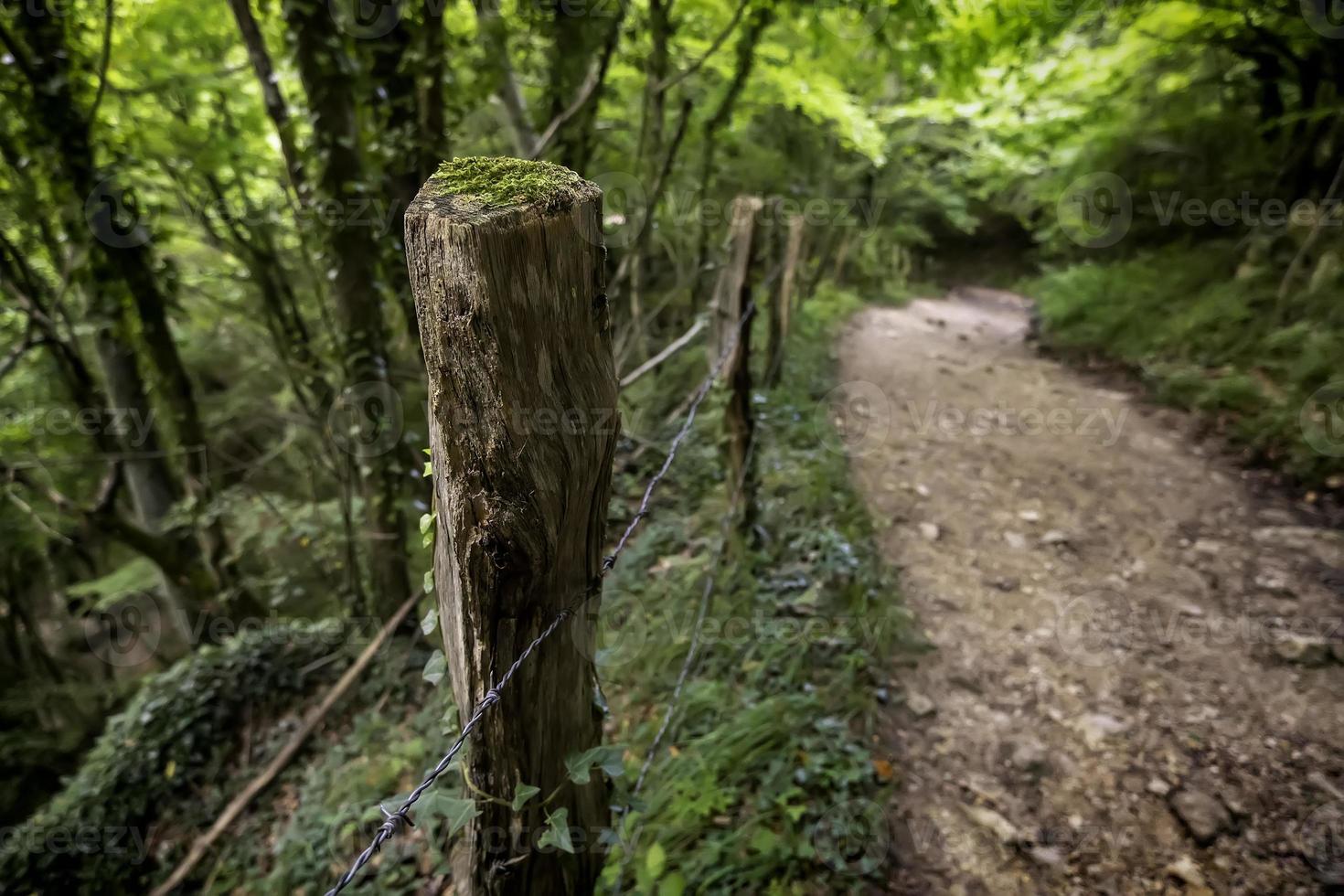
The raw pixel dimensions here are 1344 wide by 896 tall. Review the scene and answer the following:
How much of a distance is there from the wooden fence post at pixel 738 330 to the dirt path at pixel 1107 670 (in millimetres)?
1505

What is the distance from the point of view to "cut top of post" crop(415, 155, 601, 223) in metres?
0.79

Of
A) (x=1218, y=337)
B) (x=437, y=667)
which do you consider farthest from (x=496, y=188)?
(x=1218, y=337)

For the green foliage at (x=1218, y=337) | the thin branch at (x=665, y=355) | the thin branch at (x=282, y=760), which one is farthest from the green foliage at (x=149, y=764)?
the green foliage at (x=1218, y=337)

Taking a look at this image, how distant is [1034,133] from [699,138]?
553cm

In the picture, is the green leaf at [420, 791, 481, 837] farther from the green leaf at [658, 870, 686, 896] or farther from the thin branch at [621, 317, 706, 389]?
the thin branch at [621, 317, 706, 389]

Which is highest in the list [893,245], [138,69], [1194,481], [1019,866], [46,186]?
[138,69]

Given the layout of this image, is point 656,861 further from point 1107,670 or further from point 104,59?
point 104,59

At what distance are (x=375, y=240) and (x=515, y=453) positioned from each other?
3178mm

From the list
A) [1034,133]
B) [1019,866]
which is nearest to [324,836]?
[1019,866]

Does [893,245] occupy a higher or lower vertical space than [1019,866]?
higher

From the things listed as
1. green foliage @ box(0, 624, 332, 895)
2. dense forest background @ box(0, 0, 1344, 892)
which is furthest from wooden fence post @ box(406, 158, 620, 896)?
green foliage @ box(0, 624, 332, 895)

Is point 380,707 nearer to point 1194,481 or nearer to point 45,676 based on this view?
point 1194,481

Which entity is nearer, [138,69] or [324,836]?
[324,836]

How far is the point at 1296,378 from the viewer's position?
15.9 ft
